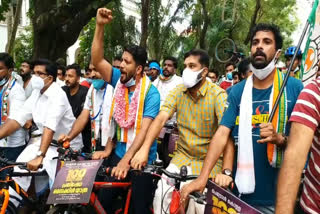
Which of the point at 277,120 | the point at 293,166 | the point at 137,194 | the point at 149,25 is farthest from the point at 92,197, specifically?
the point at 149,25

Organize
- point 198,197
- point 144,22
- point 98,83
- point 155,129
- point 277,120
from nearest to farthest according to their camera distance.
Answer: point 198,197, point 277,120, point 155,129, point 98,83, point 144,22

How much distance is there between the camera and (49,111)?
429cm

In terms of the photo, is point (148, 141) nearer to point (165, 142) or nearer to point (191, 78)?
point (191, 78)

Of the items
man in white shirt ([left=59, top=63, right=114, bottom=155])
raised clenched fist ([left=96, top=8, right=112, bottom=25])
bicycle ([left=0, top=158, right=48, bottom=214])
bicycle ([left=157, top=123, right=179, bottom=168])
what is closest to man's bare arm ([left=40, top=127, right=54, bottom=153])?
Answer: bicycle ([left=0, top=158, right=48, bottom=214])

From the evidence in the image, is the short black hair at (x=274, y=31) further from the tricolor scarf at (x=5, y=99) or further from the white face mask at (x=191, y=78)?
the tricolor scarf at (x=5, y=99)

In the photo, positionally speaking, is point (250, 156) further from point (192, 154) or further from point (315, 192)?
point (192, 154)

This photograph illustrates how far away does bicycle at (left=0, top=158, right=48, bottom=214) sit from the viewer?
3.74 m

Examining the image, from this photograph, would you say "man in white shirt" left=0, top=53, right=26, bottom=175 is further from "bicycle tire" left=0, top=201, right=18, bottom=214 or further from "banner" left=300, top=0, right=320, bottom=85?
"banner" left=300, top=0, right=320, bottom=85

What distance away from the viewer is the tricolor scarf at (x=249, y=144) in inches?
105

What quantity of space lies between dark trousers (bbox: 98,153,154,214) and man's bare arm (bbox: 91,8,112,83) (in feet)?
3.97

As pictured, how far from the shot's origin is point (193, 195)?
2.75 metres

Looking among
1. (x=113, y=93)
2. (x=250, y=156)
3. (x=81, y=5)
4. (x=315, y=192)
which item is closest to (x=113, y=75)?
(x=113, y=93)

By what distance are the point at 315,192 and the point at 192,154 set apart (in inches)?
75.9

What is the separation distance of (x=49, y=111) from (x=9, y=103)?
0.98m
